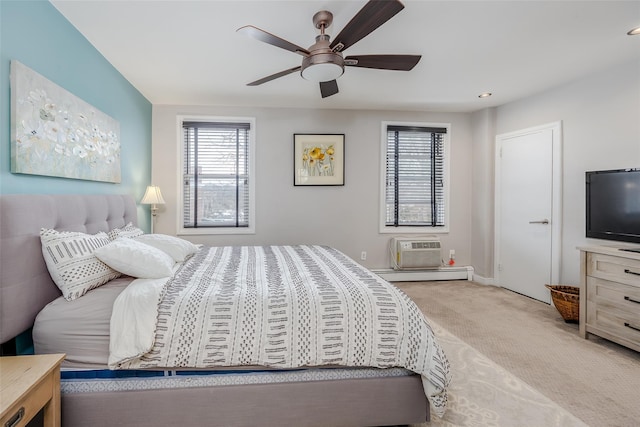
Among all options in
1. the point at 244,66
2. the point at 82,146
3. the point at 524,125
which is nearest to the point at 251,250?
the point at 82,146

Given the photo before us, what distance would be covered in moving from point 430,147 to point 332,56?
9.88 ft

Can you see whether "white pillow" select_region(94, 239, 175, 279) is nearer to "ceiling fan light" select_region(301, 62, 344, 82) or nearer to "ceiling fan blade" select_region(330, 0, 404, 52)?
"ceiling fan light" select_region(301, 62, 344, 82)

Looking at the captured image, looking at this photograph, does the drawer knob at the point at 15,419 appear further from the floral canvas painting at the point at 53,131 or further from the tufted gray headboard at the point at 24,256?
the floral canvas painting at the point at 53,131

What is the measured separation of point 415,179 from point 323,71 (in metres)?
2.84

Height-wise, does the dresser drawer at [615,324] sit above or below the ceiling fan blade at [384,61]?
below

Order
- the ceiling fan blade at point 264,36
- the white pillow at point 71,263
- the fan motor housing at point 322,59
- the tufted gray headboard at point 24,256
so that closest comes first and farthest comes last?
the tufted gray headboard at point 24,256, the white pillow at point 71,263, the ceiling fan blade at point 264,36, the fan motor housing at point 322,59

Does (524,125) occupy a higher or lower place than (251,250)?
higher

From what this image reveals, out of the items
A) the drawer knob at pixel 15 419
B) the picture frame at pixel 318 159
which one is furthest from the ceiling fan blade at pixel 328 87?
the drawer knob at pixel 15 419

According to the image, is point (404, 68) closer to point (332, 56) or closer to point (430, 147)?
point (332, 56)

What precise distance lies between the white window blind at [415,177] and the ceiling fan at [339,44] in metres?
2.30

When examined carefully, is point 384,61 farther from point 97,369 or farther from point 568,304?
point 568,304

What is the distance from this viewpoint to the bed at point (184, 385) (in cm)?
141

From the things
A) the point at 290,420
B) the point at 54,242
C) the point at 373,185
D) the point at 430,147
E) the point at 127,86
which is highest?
the point at 127,86

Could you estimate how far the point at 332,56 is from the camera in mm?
2000
